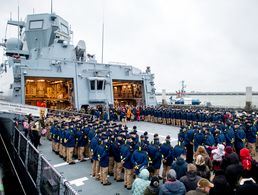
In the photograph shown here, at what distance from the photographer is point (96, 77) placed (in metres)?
20.8

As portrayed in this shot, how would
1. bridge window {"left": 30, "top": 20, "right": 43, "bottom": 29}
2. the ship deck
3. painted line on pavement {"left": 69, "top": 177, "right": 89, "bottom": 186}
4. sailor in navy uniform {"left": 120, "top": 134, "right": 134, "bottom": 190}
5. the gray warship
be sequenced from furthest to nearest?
bridge window {"left": 30, "top": 20, "right": 43, "bottom": 29} → the gray warship → painted line on pavement {"left": 69, "top": 177, "right": 89, "bottom": 186} → sailor in navy uniform {"left": 120, "top": 134, "right": 134, "bottom": 190} → the ship deck

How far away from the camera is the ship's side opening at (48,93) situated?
922 inches

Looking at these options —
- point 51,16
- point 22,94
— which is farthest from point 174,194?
point 51,16

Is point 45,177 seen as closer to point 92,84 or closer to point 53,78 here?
point 53,78

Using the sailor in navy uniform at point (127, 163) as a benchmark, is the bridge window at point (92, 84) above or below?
above

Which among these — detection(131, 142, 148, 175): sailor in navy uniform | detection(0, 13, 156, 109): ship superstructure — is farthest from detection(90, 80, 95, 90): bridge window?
detection(131, 142, 148, 175): sailor in navy uniform

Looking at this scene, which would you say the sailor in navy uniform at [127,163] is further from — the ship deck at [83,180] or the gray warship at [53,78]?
the gray warship at [53,78]

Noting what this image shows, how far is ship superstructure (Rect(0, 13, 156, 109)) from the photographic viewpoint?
1836 centimetres

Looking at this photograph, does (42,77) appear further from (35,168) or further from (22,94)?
(35,168)

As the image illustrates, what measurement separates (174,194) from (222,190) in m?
0.76

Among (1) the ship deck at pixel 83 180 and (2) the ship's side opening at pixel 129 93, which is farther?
(2) the ship's side opening at pixel 129 93

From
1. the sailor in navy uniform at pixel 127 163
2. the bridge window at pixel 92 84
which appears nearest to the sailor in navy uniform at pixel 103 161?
the sailor in navy uniform at pixel 127 163

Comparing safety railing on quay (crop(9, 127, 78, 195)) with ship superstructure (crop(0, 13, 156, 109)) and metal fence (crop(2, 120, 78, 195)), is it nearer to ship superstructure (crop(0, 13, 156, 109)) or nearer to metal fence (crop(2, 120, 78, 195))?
A: metal fence (crop(2, 120, 78, 195))

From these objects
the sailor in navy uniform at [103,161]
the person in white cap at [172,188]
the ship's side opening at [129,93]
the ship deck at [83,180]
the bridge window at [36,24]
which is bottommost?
the ship deck at [83,180]
